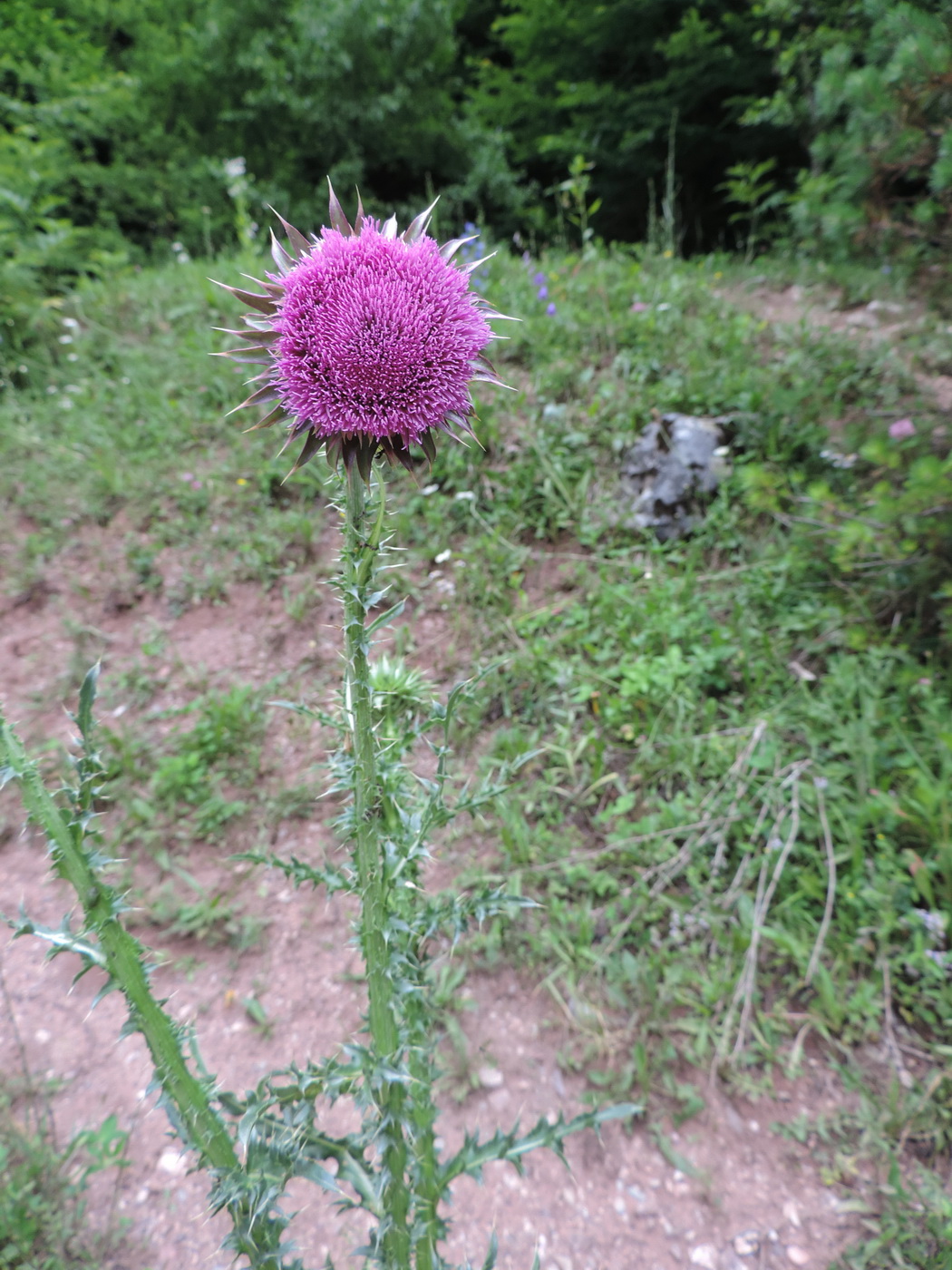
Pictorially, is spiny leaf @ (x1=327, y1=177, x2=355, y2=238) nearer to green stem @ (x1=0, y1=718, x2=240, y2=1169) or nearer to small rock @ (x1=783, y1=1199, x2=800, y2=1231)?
A: green stem @ (x1=0, y1=718, x2=240, y2=1169)

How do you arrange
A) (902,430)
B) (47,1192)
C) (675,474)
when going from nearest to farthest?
(47,1192) → (902,430) → (675,474)

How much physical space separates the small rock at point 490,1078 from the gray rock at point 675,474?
8.44 ft

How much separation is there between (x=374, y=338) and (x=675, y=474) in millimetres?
2860

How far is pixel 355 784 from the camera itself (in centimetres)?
150

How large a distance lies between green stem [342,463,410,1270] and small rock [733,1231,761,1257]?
1.02 metres

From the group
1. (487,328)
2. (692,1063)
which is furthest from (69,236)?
(692,1063)

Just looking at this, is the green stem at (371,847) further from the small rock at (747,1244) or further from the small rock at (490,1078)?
the small rock at (747,1244)

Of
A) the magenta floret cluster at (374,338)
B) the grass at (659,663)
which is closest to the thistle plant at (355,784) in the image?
the magenta floret cluster at (374,338)

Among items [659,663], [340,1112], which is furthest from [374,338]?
[340,1112]

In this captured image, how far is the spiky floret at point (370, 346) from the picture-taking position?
1.32 m

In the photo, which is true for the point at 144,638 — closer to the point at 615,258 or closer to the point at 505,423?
the point at 505,423

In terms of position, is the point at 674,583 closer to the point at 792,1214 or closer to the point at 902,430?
the point at 902,430

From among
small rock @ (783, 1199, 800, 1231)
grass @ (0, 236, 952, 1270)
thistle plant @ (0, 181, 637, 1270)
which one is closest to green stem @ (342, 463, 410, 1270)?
thistle plant @ (0, 181, 637, 1270)

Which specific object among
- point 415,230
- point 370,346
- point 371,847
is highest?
point 415,230
